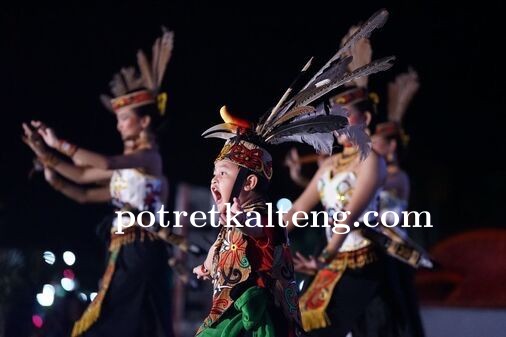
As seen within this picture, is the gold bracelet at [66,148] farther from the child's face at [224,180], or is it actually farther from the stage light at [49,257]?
the child's face at [224,180]

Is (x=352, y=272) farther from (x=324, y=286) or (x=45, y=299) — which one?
(x=45, y=299)

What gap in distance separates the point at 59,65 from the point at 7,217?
1.04 meters

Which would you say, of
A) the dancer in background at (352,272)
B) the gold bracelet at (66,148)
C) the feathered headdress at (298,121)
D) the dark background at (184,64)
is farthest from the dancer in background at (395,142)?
the feathered headdress at (298,121)

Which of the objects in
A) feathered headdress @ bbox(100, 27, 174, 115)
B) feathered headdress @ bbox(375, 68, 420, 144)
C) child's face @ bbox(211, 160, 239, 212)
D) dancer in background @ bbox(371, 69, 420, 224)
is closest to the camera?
child's face @ bbox(211, 160, 239, 212)

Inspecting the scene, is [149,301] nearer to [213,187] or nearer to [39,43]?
[213,187]

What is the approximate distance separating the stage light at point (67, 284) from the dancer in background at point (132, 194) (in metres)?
0.63

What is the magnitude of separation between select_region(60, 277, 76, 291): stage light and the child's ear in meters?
2.56

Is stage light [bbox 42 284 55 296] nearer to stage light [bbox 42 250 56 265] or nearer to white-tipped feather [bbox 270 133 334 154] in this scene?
stage light [bbox 42 250 56 265]

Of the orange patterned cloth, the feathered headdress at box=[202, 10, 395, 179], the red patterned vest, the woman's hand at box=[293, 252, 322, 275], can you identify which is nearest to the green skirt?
the red patterned vest

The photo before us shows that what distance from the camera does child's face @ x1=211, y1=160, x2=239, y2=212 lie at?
3539 mm

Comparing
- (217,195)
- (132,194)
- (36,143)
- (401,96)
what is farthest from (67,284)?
(217,195)

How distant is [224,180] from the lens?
3557 mm

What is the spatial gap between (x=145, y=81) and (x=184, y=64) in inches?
30.0

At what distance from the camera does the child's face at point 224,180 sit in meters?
3.54
